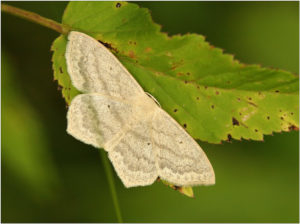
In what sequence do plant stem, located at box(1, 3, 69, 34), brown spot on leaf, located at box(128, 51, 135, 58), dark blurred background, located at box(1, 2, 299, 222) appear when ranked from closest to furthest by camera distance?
plant stem, located at box(1, 3, 69, 34) < brown spot on leaf, located at box(128, 51, 135, 58) < dark blurred background, located at box(1, 2, 299, 222)

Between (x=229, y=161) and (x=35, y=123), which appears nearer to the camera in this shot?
(x=35, y=123)

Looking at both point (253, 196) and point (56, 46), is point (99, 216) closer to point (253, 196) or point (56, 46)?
point (253, 196)

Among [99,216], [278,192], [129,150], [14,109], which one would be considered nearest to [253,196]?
[278,192]

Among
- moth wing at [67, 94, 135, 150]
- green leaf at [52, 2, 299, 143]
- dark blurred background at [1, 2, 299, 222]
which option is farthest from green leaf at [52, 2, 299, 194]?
dark blurred background at [1, 2, 299, 222]

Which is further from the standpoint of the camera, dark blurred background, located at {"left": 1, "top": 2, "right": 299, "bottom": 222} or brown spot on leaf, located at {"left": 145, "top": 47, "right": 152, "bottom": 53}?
dark blurred background, located at {"left": 1, "top": 2, "right": 299, "bottom": 222}

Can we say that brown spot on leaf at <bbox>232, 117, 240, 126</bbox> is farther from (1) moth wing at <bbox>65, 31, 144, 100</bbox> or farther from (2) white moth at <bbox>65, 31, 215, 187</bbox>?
(1) moth wing at <bbox>65, 31, 144, 100</bbox>

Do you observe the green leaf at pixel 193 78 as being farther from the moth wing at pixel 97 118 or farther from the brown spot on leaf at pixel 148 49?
the moth wing at pixel 97 118

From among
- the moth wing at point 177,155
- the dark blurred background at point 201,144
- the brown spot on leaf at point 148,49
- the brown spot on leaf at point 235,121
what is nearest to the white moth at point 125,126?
the moth wing at point 177,155
